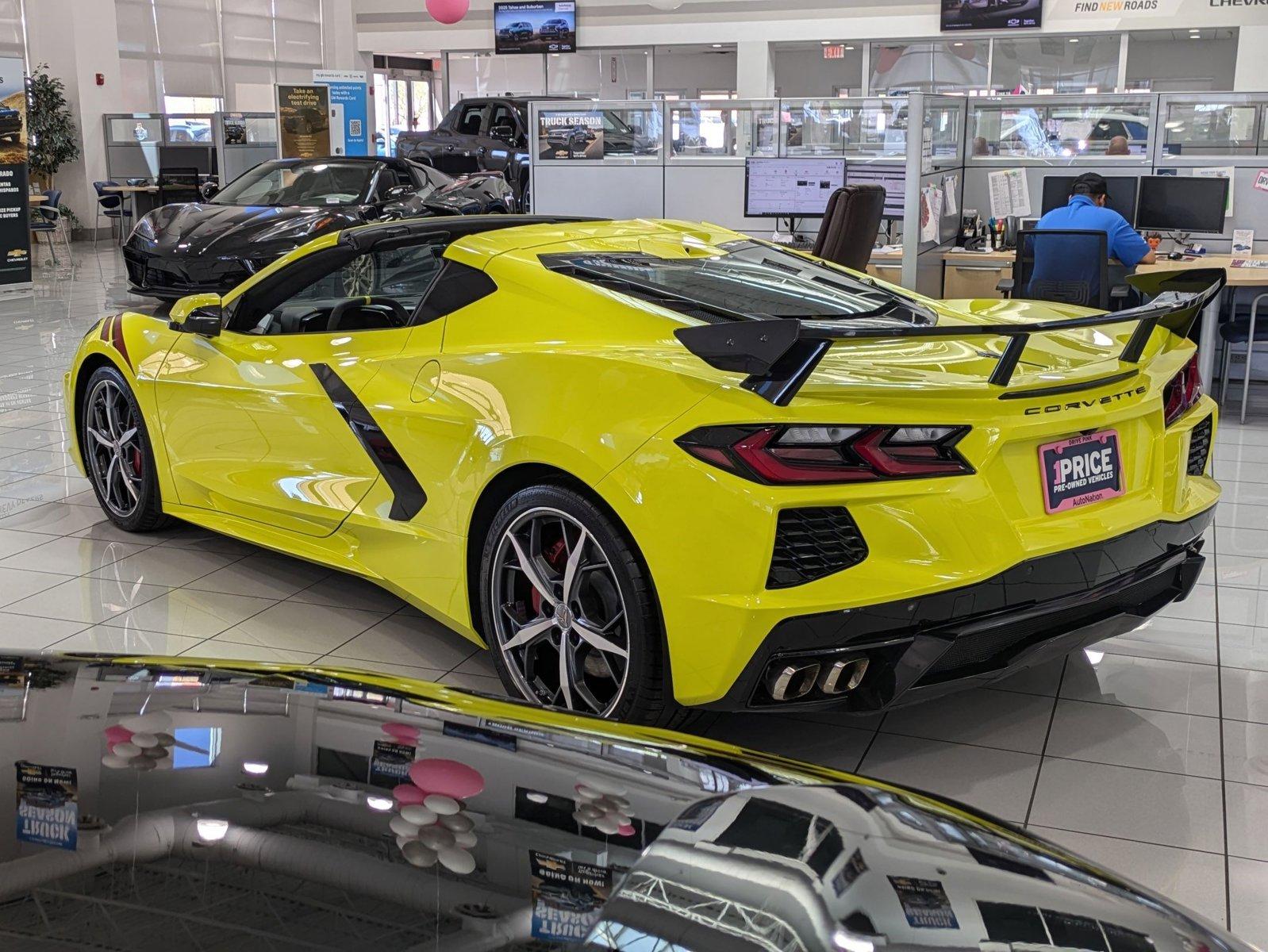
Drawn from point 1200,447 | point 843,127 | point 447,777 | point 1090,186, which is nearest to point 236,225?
point 843,127

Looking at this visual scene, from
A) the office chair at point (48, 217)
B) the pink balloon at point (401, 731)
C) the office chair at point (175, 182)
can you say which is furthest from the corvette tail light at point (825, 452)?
the office chair at point (175, 182)

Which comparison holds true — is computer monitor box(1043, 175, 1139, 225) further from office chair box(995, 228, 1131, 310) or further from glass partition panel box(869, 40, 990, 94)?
glass partition panel box(869, 40, 990, 94)

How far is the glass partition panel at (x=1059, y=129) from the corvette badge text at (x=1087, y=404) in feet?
20.3

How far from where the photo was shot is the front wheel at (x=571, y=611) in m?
2.74

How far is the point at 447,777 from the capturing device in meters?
1.40

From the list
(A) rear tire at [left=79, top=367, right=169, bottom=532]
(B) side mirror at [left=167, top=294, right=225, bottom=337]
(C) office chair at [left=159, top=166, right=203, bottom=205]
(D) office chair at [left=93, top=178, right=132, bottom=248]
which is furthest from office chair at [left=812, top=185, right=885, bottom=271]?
(D) office chair at [left=93, top=178, right=132, bottom=248]

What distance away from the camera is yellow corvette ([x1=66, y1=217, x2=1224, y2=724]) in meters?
2.52

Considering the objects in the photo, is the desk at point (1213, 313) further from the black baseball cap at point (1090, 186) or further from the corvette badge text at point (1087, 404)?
the corvette badge text at point (1087, 404)

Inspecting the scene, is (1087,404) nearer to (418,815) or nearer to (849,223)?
(418,815)

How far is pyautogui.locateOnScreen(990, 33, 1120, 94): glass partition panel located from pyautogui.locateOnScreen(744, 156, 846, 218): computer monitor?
12538 millimetres

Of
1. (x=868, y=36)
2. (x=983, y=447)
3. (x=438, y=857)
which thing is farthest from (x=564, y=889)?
(x=868, y=36)

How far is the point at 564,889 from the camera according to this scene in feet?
3.92

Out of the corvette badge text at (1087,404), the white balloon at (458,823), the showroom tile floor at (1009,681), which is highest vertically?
the corvette badge text at (1087,404)

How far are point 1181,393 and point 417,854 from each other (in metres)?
2.48
